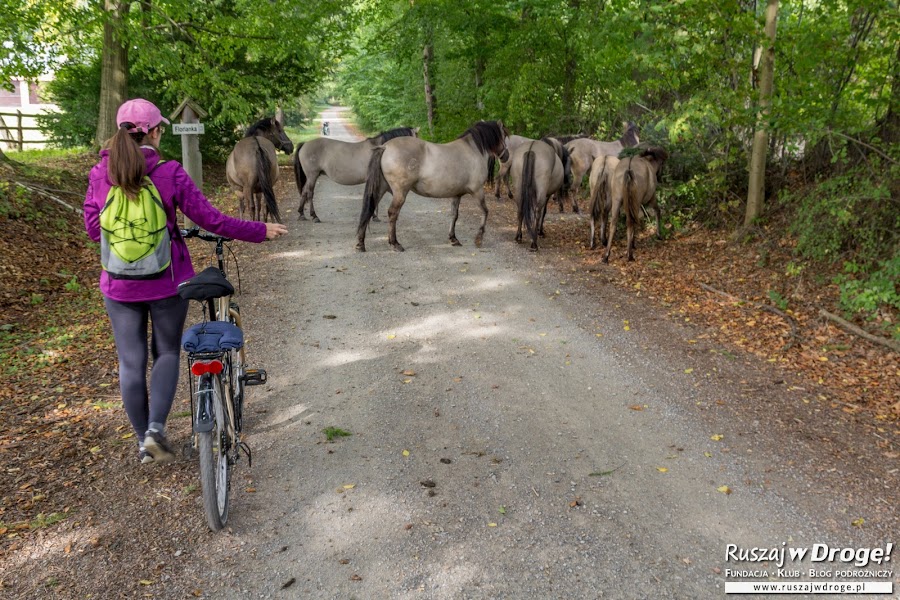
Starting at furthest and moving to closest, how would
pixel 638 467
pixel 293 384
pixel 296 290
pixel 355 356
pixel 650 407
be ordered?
pixel 296 290
pixel 355 356
pixel 293 384
pixel 650 407
pixel 638 467

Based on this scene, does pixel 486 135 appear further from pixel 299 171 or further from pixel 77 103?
pixel 77 103

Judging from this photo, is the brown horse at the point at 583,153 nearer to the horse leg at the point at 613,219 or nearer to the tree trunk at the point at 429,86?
the horse leg at the point at 613,219

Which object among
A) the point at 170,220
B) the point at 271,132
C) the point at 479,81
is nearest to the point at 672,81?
the point at 170,220

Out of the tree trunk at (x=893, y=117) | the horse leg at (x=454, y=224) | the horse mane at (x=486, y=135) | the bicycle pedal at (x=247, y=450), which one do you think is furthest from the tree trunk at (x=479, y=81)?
the bicycle pedal at (x=247, y=450)

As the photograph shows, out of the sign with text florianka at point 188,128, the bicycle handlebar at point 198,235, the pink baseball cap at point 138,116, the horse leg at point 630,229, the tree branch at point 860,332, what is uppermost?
the sign with text florianka at point 188,128

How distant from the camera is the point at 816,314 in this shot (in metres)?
7.36

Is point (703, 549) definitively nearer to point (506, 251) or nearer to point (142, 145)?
point (142, 145)

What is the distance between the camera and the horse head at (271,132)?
573 inches

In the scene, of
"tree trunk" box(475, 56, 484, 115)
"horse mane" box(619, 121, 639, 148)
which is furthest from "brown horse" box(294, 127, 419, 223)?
"tree trunk" box(475, 56, 484, 115)

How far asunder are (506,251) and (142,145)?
25.8 feet

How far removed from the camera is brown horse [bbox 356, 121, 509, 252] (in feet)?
36.5

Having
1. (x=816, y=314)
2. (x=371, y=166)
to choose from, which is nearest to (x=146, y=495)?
(x=816, y=314)

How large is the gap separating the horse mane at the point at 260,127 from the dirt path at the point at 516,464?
7.49 meters

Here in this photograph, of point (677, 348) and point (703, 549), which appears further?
point (677, 348)
